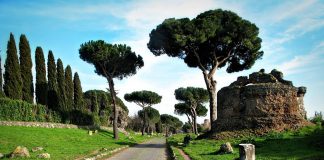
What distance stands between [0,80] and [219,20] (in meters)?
26.5

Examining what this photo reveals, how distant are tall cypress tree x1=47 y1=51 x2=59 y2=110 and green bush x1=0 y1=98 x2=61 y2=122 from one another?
5.45 metres

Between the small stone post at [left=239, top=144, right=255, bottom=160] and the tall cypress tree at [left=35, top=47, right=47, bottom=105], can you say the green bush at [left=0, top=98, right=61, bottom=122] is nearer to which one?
the tall cypress tree at [left=35, top=47, right=47, bottom=105]

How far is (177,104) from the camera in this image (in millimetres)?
84938

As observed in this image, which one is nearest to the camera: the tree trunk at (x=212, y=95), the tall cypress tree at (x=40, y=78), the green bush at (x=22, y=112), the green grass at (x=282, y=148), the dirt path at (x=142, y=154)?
the green grass at (x=282, y=148)

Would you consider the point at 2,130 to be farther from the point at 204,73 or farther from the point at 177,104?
the point at 177,104

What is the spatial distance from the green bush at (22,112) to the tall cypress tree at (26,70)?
3362 millimetres

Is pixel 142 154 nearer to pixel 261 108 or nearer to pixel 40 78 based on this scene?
pixel 261 108

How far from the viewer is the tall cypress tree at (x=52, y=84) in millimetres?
51969

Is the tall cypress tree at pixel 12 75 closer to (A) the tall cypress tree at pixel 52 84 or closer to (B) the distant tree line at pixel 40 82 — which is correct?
(B) the distant tree line at pixel 40 82

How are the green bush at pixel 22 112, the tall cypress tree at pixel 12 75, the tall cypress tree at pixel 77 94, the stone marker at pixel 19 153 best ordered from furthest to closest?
the tall cypress tree at pixel 77 94 < the tall cypress tree at pixel 12 75 < the green bush at pixel 22 112 < the stone marker at pixel 19 153

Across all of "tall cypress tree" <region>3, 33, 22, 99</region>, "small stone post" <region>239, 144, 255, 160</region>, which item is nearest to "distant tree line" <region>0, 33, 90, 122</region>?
"tall cypress tree" <region>3, 33, 22, 99</region>

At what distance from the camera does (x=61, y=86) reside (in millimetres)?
54156

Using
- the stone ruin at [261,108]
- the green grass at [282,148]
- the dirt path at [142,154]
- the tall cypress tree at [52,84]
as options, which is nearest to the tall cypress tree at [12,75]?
the tall cypress tree at [52,84]

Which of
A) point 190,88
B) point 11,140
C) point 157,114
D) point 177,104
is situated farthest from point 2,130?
point 157,114
